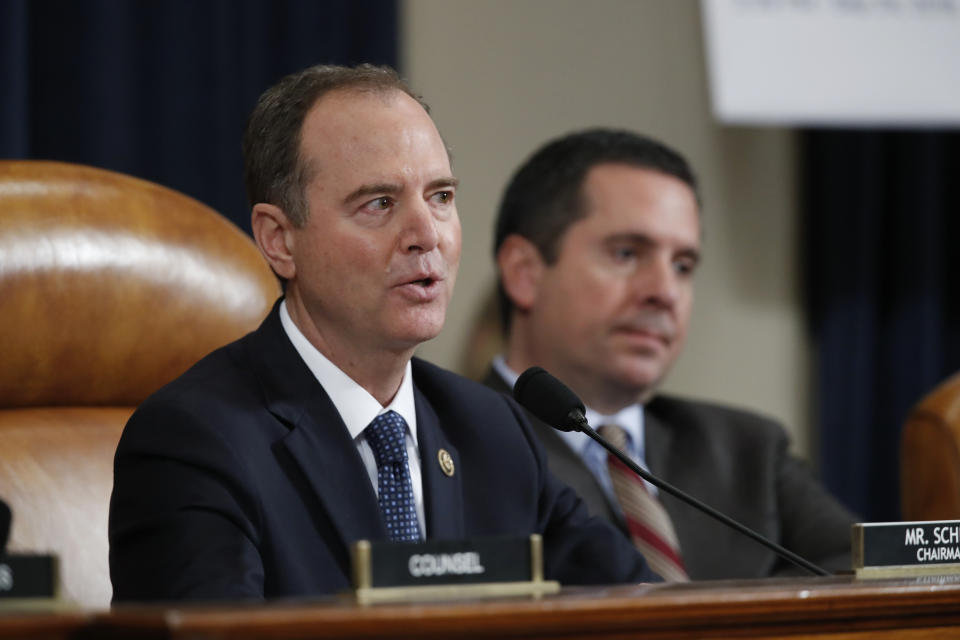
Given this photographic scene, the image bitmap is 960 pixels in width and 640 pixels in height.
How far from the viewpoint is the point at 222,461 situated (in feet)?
4.68

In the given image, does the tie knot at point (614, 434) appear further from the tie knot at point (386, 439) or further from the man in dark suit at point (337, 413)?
A: the tie knot at point (386, 439)

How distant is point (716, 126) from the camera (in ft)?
12.1

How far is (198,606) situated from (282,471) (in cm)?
55

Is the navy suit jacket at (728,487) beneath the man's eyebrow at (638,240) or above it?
beneath

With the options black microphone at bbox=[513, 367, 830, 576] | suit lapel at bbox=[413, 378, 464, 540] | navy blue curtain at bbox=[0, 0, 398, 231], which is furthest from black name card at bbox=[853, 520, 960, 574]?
navy blue curtain at bbox=[0, 0, 398, 231]

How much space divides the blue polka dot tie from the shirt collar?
0.02 metres

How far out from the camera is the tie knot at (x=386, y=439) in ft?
5.29

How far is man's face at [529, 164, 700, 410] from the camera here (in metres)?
2.74

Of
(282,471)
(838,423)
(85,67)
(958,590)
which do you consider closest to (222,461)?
(282,471)

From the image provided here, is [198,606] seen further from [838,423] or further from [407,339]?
[838,423]

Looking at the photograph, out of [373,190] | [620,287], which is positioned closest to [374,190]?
[373,190]

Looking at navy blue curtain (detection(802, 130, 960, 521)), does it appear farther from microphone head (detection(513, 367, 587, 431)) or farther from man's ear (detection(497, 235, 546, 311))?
microphone head (detection(513, 367, 587, 431))

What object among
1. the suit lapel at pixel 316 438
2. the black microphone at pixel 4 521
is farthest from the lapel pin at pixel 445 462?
the black microphone at pixel 4 521

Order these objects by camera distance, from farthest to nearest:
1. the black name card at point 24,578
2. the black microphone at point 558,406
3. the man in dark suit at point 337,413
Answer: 1. the black microphone at point 558,406
2. the man in dark suit at point 337,413
3. the black name card at point 24,578
